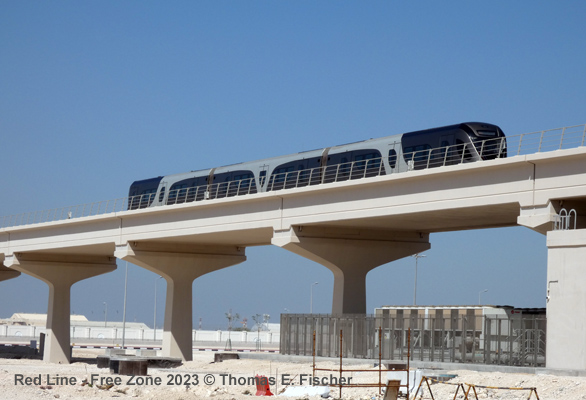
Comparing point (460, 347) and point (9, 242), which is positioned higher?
point (9, 242)

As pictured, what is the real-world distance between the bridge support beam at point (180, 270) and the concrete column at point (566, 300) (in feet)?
87.8

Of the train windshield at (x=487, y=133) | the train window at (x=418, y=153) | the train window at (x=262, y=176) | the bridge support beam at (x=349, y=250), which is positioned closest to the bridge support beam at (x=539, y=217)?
the train windshield at (x=487, y=133)

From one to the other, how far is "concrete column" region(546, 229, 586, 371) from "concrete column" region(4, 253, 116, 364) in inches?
1523

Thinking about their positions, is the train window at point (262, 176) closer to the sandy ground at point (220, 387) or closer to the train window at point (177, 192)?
the train window at point (177, 192)

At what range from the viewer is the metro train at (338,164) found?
3444 centimetres

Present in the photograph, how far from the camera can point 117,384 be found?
28.1m

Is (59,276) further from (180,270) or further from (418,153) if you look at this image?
(418,153)

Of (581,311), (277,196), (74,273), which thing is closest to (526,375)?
(581,311)

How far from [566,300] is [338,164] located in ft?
45.8

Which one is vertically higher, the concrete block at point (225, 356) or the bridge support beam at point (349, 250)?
the bridge support beam at point (349, 250)

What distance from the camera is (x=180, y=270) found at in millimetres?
50719

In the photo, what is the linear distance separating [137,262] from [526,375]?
27.1 metres

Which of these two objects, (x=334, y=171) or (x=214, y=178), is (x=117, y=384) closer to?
(x=334, y=171)

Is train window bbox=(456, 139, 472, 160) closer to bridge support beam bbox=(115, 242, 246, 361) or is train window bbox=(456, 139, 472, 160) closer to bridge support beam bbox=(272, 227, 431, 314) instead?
bridge support beam bbox=(272, 227, 431, 314)
